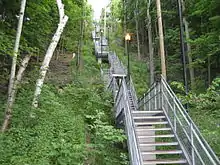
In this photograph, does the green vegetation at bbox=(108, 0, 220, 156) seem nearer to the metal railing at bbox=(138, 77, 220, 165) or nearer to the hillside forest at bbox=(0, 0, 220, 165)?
the hillside forest at bbox=(0, 0, 220, 165)

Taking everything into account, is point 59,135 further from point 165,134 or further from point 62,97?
point 62,97

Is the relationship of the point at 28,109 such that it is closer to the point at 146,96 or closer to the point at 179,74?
the point at 146,96

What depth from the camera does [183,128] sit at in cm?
695

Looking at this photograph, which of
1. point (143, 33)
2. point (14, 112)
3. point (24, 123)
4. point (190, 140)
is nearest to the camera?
point (190, 140)

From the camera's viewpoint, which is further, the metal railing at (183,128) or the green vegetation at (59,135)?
the green vegetation at (59,135)

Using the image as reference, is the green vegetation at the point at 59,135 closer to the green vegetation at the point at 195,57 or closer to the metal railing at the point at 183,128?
the metal railing at the point at 183,128

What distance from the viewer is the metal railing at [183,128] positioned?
18.3ft

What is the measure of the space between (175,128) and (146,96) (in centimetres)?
386

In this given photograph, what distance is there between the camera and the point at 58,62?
81.0 feet

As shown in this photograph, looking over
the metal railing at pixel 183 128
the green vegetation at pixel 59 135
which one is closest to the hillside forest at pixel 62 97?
the green vegetation at pixel 59 135

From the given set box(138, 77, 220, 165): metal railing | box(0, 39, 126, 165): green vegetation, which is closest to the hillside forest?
box(0, 39, 126, 165): green vegetation

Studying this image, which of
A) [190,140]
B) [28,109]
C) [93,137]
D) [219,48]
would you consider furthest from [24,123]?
[219,48]

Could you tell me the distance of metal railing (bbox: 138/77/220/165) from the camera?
557 cm

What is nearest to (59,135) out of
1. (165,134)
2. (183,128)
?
(165,134)
